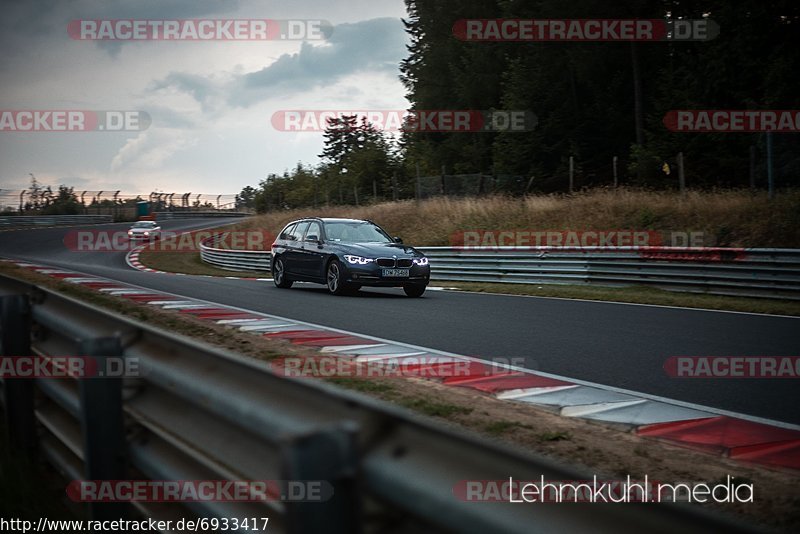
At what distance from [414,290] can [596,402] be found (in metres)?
9.37

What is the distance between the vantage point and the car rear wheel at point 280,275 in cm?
1731

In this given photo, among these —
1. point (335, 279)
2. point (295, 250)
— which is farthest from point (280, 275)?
point (335, 279)

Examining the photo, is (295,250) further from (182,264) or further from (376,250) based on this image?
(182,264)

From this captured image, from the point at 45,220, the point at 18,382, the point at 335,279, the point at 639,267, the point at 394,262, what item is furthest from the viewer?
the point at 45,220

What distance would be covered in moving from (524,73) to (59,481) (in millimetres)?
43576

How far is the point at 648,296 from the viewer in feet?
48.7

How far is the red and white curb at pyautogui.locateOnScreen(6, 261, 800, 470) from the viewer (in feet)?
16.0

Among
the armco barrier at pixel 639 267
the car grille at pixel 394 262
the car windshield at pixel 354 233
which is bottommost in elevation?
the armco barrier at pixel 639 267

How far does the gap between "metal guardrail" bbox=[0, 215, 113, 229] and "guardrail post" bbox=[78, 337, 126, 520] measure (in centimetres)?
5604

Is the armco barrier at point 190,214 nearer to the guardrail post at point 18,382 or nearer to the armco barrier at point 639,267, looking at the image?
the armco barrier at point 639,267

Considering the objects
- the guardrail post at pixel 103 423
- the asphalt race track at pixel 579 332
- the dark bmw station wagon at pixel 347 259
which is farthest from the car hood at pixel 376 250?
the guardrail post at pixel 103 423

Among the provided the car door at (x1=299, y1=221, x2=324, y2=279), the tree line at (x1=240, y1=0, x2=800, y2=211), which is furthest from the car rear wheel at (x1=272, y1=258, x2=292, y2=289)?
the tree line at (x1=240, y1=0, x2=800, y2=211)

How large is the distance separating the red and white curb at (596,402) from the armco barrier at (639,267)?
28.7ft

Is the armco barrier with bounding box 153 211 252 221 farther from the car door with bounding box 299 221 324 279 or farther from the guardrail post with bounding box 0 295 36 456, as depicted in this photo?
the guardrail post with bounding box 0 295 36 456
